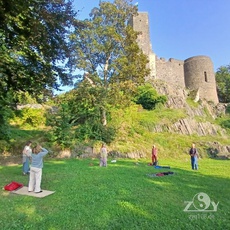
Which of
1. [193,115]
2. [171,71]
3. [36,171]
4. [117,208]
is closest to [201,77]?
[171,71]

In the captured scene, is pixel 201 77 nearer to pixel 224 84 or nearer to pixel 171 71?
pixel 171 71

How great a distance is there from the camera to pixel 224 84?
44.2 meters

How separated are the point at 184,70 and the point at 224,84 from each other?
1123 centimetres

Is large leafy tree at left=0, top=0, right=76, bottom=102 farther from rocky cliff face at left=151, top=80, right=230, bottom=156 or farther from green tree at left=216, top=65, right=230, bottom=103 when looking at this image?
green tree at left=216, top=65, right=230, bottom=103

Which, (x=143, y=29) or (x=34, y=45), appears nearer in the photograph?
(x=34, y=45)

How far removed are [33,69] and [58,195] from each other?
519cm

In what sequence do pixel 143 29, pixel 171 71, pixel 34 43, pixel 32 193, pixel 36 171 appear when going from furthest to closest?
pixel 171 71 → pixel 143 29 → pixel 34 43 → pixel 36 171 → pixel 32 193

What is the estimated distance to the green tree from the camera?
43.8m

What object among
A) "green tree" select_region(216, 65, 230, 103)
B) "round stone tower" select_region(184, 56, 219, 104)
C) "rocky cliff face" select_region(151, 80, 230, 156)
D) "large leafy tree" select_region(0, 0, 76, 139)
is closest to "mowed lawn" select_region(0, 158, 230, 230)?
"large leafy tree" select_region(0, 0, 76, 139)

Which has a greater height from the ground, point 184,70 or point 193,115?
point 184,70

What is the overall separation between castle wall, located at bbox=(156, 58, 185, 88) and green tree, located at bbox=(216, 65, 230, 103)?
11067mm

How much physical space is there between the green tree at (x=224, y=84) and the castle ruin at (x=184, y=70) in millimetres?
6653

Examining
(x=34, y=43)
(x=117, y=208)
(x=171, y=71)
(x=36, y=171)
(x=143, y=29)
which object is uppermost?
(x=143, y=29)

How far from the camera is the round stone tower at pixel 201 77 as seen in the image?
3803 centimetres
